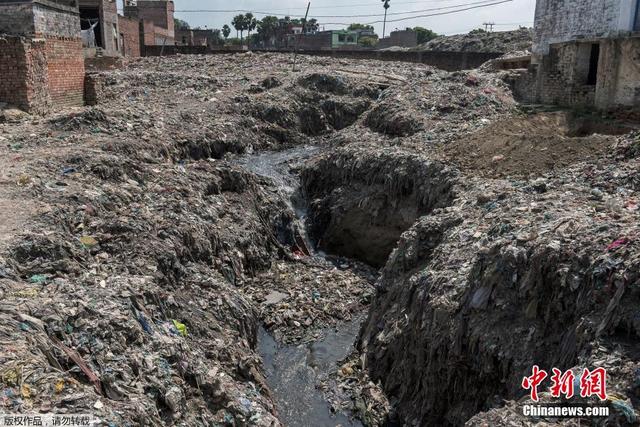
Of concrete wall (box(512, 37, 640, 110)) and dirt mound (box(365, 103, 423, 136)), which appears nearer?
concrete wall (box(512, 37, 640, 110))

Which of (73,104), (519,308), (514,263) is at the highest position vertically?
(73,104)

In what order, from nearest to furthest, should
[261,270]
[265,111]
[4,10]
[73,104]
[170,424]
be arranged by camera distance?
[170,424] → [261,270] → [4,10] → [73,104] → [265,111]

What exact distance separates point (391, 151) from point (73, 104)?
7804mm

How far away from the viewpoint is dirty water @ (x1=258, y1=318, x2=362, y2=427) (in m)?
6.64

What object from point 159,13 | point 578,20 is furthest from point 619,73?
point 159,13


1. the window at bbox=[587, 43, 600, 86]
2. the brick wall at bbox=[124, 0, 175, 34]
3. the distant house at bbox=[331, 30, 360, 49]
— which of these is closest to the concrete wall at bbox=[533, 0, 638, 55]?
the window at bbox=[587, 43, 600, 86]

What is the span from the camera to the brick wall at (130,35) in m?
25.9

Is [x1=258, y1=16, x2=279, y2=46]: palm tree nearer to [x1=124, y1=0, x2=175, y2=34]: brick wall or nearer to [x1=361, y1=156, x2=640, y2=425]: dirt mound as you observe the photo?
[x1=124, y1=0, x2=175, y2=34]: brick wall

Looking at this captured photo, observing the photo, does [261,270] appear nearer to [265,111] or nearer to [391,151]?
[391,151]

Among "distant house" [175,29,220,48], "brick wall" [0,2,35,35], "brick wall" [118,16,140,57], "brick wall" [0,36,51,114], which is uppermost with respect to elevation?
"distant house" [175,29,220,48]

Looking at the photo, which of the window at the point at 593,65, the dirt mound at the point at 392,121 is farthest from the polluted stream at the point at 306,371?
the window at the point at 593,65

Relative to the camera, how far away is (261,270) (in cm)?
995

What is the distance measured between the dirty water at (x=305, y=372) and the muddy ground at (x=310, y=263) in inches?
1.2

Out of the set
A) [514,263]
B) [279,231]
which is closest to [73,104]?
[279,231]
